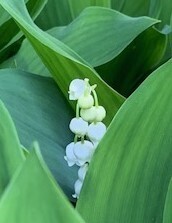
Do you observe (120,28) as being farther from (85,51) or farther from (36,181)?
(36,181)

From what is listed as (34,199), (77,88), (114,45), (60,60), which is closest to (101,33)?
(114,45)

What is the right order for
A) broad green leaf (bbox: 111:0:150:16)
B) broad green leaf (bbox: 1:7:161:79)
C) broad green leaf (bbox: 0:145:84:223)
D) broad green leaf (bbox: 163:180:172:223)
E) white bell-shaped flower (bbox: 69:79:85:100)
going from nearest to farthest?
broad green leaf (bbox: 0:145:84:223), broad green leaf (bbox: 163:180:172:223), white bell-shaped flower (bbox: 69:79:85:100), broad green leaf (bbox: 1:7:161:79), broad green leaf (bbox: 111:0:150:16)

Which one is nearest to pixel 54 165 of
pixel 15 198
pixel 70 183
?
pixel 70 183

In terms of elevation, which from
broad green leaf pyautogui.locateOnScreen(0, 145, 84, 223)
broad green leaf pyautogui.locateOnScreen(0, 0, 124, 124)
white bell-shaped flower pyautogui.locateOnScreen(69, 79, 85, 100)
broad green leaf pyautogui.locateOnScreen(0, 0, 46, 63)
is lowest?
broad green leaf pyautogui.locateOnScreen(0, 145, 84, 223)

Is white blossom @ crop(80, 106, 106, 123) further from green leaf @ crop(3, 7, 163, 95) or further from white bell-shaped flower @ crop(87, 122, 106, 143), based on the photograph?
green leaf @ crop(3, 7, 163, 95)

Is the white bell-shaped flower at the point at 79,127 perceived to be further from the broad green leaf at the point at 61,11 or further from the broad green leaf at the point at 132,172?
the broad green leaf at the point at 61,11

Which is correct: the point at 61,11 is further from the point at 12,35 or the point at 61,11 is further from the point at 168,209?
the point at 168,209

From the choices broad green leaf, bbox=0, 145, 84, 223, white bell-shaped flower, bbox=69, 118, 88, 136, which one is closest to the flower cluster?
white bell-shaped flower, bbox=69, 118, 88, 136
